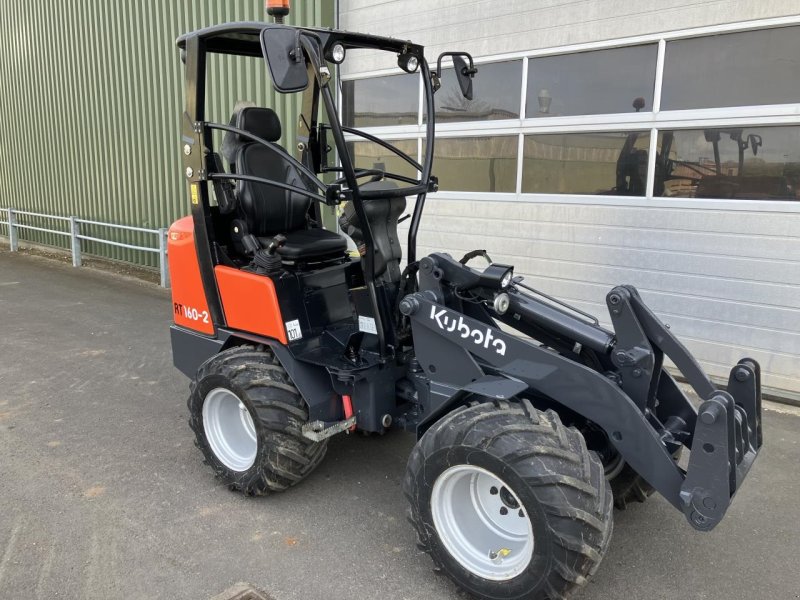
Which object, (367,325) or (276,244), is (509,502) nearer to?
(367,325)

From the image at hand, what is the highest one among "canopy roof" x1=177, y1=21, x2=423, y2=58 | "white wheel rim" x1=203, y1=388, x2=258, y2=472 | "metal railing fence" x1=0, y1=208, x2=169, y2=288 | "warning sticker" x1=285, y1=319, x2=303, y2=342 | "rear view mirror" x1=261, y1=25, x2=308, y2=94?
Result: "canopy roof" x1=177, y1=21, x2=423, y2=58

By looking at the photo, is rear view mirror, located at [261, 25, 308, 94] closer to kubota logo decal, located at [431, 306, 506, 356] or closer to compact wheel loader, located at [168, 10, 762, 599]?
compact wheel loader, located at [168, 10, 762, 599]

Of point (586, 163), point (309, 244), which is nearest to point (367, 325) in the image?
point (309, 244)

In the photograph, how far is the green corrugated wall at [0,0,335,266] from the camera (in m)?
8.91

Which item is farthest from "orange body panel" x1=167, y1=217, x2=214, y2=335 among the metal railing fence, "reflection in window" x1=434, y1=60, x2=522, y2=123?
the metal railing fence

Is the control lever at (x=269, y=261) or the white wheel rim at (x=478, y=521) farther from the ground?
the control lever at (x=269, y=261)

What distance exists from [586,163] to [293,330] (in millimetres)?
3654

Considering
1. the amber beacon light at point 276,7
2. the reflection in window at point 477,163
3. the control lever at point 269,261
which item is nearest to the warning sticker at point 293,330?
the control lever at point 269,261

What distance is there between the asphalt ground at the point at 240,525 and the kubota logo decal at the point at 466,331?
1.09m

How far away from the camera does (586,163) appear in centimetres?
598

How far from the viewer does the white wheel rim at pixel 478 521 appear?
2736mm

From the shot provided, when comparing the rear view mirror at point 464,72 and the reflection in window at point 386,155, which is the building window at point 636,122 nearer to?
the reflection in window at point 386,155

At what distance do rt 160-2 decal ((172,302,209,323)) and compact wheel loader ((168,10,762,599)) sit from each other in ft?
0.17

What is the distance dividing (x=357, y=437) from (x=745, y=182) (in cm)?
368
